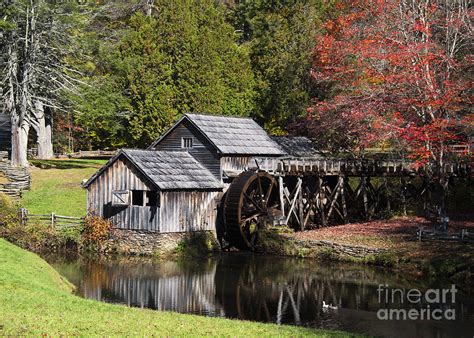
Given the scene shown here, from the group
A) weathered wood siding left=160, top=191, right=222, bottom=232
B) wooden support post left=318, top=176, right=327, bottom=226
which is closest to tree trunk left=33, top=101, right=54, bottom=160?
weathered wood siding left=160, top=191, right=222, bottom=232

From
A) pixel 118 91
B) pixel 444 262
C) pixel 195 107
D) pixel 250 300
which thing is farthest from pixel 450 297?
pixel 118 91

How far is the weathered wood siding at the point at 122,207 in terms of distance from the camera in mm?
33812

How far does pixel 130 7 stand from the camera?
6738cm

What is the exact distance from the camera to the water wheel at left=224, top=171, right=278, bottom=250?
115ft

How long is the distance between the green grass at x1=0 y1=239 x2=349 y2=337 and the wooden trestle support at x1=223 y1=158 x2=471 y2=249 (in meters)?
15.7

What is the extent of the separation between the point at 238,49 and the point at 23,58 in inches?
679

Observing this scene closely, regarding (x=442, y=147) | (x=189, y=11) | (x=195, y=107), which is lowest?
(x=442, y=147)

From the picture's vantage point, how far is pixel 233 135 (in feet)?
127

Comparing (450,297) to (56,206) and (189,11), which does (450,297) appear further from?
(189,11)

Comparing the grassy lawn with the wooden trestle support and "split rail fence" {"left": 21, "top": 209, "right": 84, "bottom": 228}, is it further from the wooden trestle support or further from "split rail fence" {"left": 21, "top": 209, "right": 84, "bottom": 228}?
the wooden trestle support

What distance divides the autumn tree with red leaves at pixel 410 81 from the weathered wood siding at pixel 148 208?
30.2 feet

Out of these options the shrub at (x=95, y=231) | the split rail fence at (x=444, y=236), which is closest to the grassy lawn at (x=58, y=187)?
the shrub at (x=95, y=231)

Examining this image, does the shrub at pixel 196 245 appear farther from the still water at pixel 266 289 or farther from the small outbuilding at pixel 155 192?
the still water at pixel 266 289

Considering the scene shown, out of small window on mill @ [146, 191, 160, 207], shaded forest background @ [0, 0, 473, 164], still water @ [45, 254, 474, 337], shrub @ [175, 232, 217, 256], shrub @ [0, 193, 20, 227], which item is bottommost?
still water @ [45, 254, 474, 337]
